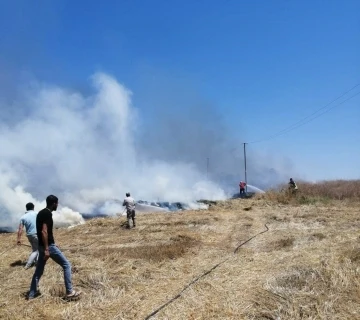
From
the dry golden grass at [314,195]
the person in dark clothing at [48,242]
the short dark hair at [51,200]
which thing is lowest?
the person in dark clothing at [48,242]

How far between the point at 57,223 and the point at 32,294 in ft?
62.9

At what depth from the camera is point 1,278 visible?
29.2ft

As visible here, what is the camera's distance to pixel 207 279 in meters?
8.01

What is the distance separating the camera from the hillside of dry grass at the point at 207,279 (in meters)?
6.40

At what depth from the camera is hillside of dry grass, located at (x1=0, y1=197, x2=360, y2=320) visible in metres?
6.40

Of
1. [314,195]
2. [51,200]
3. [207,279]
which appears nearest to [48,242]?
[51,200]

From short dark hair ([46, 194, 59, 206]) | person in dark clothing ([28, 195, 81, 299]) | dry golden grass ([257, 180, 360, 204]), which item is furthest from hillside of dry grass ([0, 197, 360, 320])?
dry golden grass ([257, 180, 360, 204])

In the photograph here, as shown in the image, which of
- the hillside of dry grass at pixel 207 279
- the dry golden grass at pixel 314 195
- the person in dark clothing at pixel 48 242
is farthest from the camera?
the dry golden grass at pixel 314 195

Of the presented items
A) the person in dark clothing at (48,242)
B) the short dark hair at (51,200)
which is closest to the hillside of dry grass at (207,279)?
the person in dark clothing at (48,242)

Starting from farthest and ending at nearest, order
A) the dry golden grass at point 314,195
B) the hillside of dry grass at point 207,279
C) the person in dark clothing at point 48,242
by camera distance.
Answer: the dry golden grass at point 314,195 < the person in dark clothing at point 48,242 < the hillside of dry grass at point 207,279

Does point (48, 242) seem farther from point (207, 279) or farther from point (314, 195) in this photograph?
point (314, 195)

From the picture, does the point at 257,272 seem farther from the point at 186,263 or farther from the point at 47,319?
the point at 47,319

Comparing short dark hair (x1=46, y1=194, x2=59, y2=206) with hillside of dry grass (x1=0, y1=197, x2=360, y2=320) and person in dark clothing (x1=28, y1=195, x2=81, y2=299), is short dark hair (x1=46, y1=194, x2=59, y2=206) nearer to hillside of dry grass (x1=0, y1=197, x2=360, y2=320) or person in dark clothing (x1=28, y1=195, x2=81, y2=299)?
person in dark clothing (x1=28, y1=195, x2=81, y2=299)

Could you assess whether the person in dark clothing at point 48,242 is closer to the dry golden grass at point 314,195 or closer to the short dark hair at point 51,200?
the short dark hair at point 51,200
